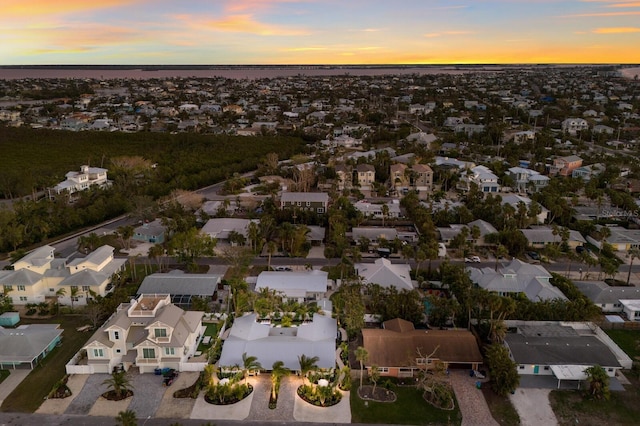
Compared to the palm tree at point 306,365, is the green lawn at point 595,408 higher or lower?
lower

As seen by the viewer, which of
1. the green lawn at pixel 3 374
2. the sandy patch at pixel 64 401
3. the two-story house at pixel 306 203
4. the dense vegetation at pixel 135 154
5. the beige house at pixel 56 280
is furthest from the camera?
the dense vegetation at pixel 135 154

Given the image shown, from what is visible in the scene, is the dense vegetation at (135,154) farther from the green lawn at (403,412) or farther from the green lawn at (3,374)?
the green lawn at (403,412)

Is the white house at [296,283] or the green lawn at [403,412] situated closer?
the green lawn at [403,412]

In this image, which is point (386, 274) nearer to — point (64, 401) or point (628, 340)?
point (628, 340)

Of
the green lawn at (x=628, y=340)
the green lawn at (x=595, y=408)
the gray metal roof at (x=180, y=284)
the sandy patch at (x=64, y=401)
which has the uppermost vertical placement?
the gray metal roof at (x=180, y=284)

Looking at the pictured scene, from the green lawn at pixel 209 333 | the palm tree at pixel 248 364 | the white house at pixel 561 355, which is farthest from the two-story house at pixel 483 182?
the palm tree at pixel 248 364

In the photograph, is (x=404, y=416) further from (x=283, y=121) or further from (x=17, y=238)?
(x=283, y=121)

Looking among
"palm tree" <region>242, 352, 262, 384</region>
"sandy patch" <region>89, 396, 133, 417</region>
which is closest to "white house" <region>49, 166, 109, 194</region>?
"sandy patch" <region>89, 396, 133, 417</region>

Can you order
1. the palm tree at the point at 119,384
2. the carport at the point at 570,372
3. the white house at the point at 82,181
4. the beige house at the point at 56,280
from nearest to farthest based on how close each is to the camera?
1. the palm tree at the point at 119,384
2. the carport at the point at 570,372
3. the beige house at the point at 56,280
4. the white house at the point at 82,181

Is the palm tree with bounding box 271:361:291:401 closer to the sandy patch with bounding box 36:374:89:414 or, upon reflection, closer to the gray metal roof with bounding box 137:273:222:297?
the sandy patch with bounding box 36:374:89:414
